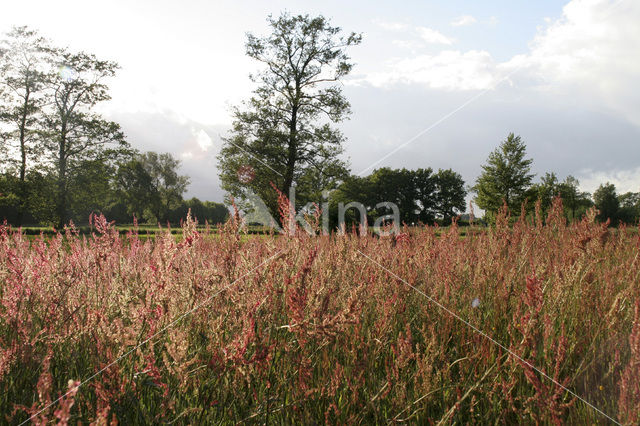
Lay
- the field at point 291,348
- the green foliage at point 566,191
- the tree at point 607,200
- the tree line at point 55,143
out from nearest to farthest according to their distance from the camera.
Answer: the field at point 291,348 < the tree line at point 55,143 < the green foliage at point 566,191 < the tree at point 607,200

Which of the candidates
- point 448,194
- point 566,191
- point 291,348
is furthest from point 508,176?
point 291,348

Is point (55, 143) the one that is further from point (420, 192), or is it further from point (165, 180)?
point (420, 192)

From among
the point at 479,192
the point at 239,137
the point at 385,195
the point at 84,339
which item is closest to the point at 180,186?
the point at 385,195

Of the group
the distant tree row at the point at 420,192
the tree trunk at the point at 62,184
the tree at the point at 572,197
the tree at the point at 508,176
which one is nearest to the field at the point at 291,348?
the tree trunk at the point at 62,184

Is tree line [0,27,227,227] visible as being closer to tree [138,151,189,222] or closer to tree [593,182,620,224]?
tree [138,151,189,222]

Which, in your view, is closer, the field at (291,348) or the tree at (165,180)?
the field at (291,348)

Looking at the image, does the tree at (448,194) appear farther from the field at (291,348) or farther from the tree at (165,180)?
the field at (291,348)

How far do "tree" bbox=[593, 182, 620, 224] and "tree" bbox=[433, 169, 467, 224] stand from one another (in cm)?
1908

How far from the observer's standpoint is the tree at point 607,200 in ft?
189

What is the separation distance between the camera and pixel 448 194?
65.5 metres

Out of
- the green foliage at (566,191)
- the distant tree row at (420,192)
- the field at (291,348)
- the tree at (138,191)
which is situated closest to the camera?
the field at (291,348)

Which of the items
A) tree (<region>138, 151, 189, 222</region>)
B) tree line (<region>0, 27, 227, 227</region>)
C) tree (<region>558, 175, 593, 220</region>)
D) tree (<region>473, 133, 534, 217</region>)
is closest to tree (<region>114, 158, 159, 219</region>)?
tree (<region>138, 151, 189, 222</region>)

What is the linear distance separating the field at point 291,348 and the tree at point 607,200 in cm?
6590

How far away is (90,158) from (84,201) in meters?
3.26
